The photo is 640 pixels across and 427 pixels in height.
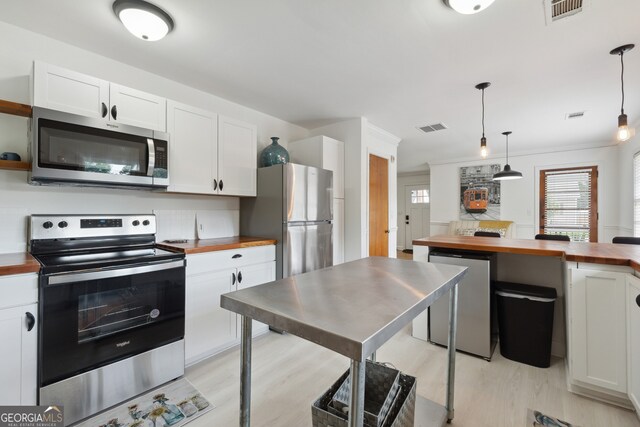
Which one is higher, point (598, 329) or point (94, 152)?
point (94, 152)

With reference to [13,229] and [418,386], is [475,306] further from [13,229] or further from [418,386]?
[13,229]

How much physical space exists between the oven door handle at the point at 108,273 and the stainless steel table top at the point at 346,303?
1117 millimetres

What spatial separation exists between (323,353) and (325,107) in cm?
262

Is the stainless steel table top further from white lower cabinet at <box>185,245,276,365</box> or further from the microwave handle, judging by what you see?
the microwave handle

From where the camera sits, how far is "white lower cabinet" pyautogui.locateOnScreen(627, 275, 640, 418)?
156cm

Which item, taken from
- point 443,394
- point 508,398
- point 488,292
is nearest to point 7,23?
point 443,394

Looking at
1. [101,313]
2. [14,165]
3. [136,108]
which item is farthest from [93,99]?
[101,313]

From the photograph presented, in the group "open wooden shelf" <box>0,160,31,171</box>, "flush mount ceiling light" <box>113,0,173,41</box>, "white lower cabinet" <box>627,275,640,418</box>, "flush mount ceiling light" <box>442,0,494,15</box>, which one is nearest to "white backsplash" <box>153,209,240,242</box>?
"open wooden shelf" <box>0,160,31,171</box>

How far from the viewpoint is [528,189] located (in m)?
5.87

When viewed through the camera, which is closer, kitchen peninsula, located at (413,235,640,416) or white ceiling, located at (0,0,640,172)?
kitchen peninsula, located at (413,235,640,416)

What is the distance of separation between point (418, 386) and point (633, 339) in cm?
126

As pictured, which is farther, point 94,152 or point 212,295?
point 212,295

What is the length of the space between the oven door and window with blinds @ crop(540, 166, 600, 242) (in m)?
6.75

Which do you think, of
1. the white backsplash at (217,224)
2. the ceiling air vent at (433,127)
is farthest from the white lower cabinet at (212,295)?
the ceiling air vent at (433,127)
